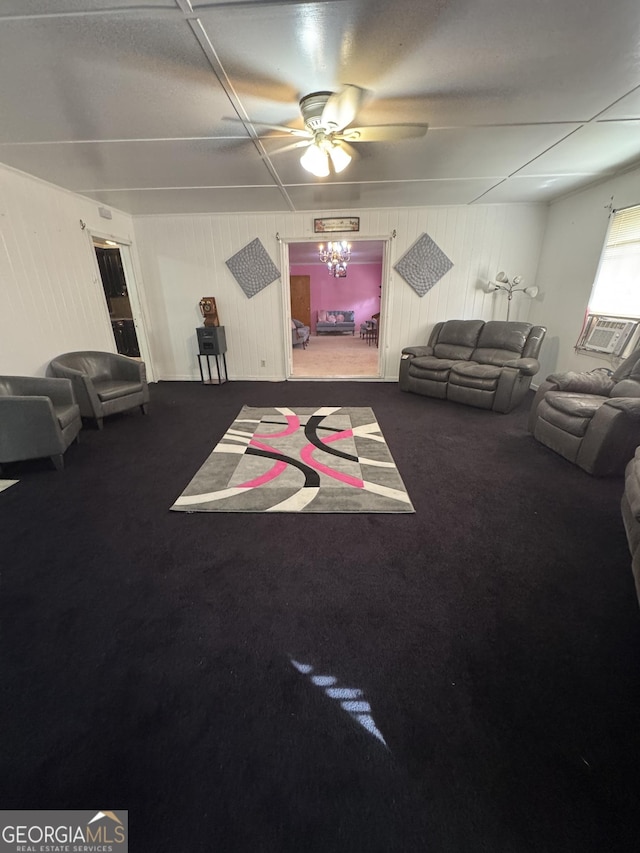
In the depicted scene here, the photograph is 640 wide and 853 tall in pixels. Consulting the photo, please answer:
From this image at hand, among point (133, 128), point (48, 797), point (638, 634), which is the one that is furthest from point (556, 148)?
point (48, 797)

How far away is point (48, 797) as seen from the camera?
97cm

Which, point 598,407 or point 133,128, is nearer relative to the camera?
point 133,128

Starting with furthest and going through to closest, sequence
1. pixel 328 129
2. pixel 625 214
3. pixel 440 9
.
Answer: pixel 625 214 < pixel 328 129 < pixel 440 9

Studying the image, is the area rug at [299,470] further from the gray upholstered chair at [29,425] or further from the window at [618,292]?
the window at [618,292]

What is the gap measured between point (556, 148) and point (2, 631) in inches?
190

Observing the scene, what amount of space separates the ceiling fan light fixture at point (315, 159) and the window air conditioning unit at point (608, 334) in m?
3.31

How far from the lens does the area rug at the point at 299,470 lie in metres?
2.29

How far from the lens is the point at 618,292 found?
3490 millimetres

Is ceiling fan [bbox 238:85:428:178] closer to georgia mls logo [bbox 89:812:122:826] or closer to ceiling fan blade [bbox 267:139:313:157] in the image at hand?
ceiling fan blade [bbox 267:139:313:157]

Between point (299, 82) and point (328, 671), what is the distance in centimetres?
286

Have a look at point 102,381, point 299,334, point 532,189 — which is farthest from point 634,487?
point 299,334

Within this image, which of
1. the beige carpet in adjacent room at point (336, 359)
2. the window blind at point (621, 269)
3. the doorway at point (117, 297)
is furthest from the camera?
the doorway at point (117, 297)

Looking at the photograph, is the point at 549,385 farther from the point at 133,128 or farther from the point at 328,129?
the point at 133,128

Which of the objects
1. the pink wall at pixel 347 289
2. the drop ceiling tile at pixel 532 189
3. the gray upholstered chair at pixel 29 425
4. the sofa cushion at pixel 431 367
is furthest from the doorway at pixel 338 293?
the gray upholstered chair at pixel 29 425
